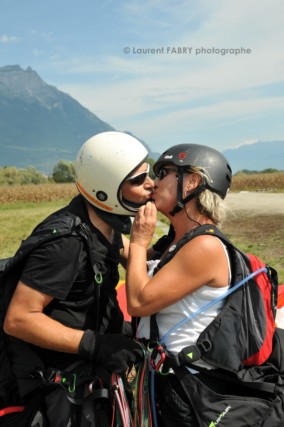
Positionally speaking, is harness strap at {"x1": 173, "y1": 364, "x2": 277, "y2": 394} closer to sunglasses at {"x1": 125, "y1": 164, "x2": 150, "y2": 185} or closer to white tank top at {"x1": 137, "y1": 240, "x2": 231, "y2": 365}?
white tank top at {"x1": 137, "y1": 240, "x2": 231, "y2": 365}

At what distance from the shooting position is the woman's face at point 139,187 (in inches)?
113

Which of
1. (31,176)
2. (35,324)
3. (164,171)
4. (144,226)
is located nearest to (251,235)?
(164,171)

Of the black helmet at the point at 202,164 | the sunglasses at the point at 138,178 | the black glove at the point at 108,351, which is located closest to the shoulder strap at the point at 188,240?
the black glove at the point at 108,351

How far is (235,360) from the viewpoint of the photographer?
7.77ft

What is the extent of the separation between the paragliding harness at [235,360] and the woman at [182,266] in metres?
0.05

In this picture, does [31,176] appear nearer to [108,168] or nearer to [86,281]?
[108,168]

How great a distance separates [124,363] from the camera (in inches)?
94.2

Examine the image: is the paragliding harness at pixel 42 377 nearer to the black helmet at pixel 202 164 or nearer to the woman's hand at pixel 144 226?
the woman's hand at pixel 144 226

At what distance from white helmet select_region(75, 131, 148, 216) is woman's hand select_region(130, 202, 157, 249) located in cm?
18

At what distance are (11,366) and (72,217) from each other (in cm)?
101

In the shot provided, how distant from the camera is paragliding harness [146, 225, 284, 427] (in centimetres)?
235

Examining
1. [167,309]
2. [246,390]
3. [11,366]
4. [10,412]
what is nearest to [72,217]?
[167,309]

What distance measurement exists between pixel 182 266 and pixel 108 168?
33.9 inches

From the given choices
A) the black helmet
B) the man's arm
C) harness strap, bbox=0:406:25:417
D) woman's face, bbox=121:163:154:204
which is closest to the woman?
the black helmet
